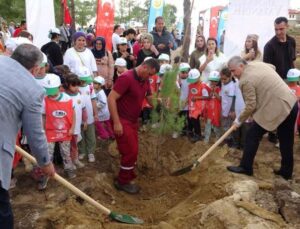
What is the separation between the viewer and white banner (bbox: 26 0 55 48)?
289 inches

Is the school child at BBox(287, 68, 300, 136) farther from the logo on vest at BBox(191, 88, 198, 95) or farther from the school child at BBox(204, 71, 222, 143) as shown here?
the logo on vest at BBox(191, 88, 198, 95)

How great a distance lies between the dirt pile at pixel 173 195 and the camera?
362 cm

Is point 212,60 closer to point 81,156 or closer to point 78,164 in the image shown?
point 81,156

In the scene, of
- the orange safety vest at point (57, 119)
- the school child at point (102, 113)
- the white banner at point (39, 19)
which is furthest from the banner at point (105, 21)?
the orange safety vest at point (57, 119)

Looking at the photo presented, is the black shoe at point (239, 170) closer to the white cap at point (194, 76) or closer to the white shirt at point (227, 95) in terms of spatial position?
the white shirt at point (227, 95)

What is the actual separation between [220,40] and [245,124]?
1029 cm

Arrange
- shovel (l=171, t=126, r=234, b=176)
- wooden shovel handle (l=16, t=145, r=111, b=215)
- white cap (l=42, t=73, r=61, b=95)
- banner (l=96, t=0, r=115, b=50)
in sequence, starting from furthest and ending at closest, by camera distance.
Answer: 1. banner (l=96, t=0, r=115, b=50)
2. shovel (l=171, t=126, r=234, b=176)
3. white cap (l=42, t=73, r=61, b=95)
4. wooden shovel handle (l=16, t=145, r=111, b=215)

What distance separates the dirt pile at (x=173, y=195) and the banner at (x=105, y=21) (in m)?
3.50

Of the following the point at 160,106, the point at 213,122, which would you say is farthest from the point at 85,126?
the point at 213,122

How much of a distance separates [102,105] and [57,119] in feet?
4.95

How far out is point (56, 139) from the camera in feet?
14.4

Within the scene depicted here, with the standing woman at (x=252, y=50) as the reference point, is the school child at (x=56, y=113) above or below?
below

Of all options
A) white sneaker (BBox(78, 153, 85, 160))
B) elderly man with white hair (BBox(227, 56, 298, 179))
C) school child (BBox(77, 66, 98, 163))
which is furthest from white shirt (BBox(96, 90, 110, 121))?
elderly man with white hair (BBox(227, 56, 298, 179))

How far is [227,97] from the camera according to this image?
5.77m
